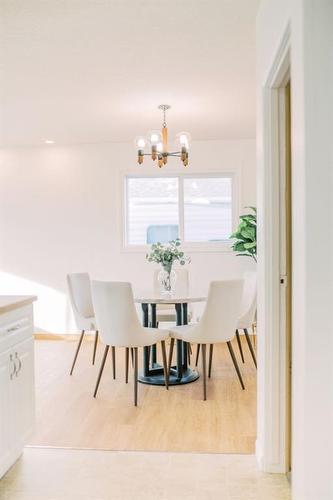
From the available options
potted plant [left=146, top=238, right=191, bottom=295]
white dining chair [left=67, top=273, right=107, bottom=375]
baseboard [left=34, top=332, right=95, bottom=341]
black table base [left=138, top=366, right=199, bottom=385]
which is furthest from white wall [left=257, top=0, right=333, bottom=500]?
baseboard [left=34, top=332, right=95, bottom=341]

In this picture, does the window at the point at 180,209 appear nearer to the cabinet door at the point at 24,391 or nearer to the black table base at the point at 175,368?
the black table base at the point at 175,368

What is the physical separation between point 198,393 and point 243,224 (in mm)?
2291

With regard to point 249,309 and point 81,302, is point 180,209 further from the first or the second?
point 249,309

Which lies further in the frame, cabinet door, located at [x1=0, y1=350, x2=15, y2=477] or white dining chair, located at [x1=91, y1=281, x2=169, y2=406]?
white dining chair, located at [x1=91, y1=281, x2=169, y2=406]

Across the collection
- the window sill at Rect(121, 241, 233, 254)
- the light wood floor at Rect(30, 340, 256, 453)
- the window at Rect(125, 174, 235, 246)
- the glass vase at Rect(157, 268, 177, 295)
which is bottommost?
the light wood floor at Rect(30, 340, 256, 453)

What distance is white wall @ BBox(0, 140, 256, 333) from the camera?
19.4 feet

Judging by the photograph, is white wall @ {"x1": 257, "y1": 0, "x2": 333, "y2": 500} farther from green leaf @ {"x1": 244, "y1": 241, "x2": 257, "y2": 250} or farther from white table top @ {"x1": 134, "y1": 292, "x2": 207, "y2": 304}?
green leaf @ {"x1": 244, "y1": 241, "x2": 257, "y2": 250}

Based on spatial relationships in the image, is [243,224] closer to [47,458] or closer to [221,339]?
[221,339]

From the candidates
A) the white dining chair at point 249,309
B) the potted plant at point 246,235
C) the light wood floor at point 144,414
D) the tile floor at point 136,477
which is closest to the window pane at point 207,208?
the potted plant at point 246,235

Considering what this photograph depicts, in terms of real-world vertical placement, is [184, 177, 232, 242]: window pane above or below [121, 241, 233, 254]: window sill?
above

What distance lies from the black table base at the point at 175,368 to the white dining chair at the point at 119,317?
0.46 m

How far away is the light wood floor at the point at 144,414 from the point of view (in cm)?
277

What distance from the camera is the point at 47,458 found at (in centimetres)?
255

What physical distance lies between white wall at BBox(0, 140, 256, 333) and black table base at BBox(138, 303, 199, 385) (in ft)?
Result: 5.92
